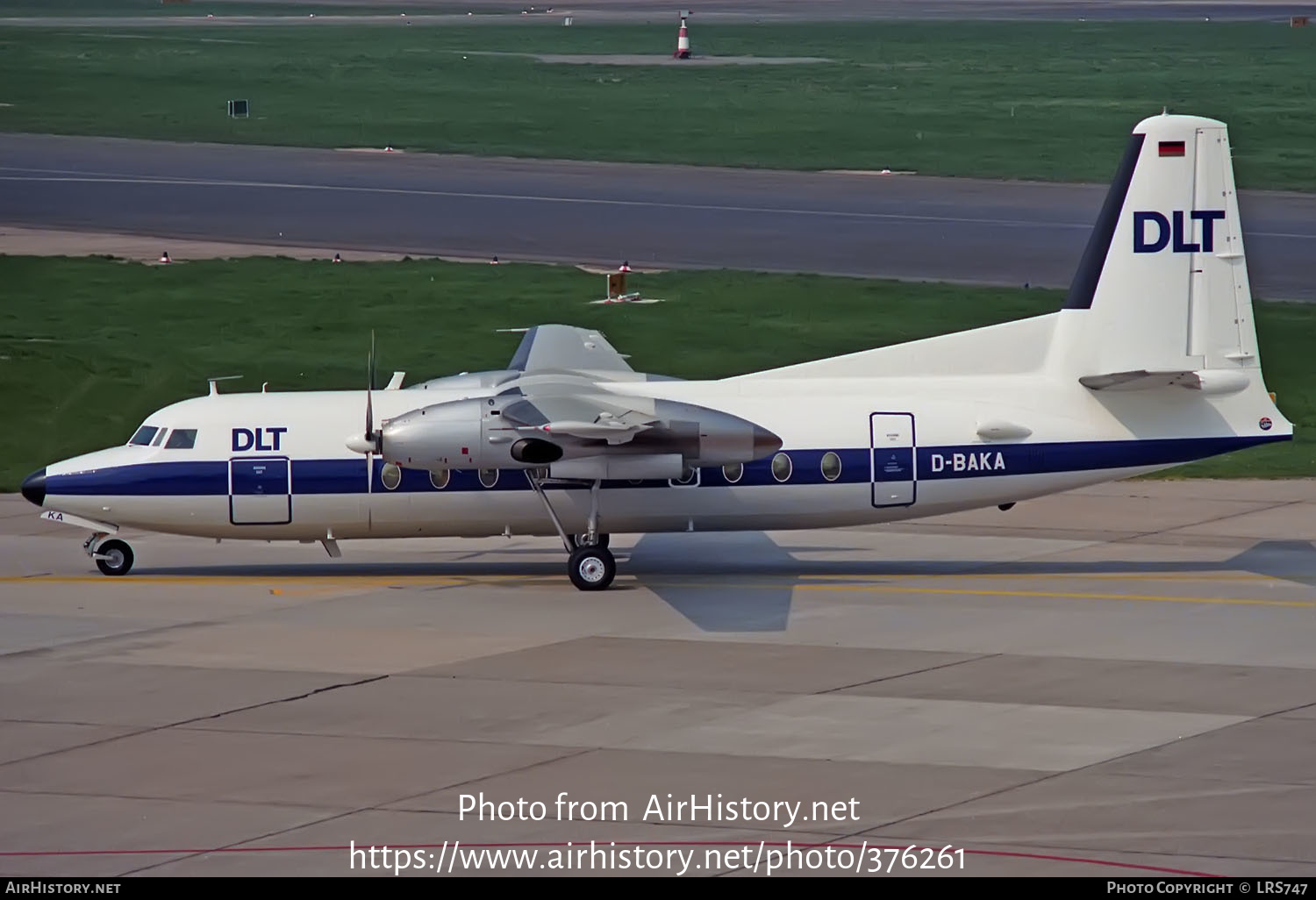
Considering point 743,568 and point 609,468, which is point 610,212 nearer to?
point 743,568

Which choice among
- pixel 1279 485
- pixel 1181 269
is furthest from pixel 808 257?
pixel 1181 269

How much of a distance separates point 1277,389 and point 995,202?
74.2 ft

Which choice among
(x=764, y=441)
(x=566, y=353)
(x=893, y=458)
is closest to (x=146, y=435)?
(x=566, y=353)

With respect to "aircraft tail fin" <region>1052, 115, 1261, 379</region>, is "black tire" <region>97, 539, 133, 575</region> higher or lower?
lower

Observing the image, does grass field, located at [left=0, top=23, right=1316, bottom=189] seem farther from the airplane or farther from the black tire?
the black tire

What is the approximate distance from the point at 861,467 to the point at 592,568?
4.02 m

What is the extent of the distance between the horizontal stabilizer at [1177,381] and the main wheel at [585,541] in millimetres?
7270

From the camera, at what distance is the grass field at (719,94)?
252ft

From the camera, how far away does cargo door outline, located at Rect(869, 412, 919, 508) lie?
28266mm

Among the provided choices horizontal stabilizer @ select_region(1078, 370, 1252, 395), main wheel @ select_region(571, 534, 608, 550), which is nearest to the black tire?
main wheel @ select_region(571, 534, 608, 550)

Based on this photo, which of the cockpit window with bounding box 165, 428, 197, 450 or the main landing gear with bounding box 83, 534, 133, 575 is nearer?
the cockpit window with bounding box 165, 428, 197, 450

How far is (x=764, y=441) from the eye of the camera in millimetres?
27109

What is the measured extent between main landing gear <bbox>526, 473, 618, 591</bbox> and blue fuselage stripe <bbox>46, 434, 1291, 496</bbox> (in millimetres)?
311

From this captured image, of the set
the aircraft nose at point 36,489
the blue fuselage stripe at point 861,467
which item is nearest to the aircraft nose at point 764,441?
the blue fuselage stripe at point 861,467
